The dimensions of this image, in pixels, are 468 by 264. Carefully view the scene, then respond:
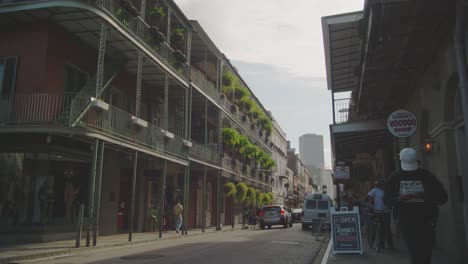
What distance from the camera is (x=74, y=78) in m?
16.7

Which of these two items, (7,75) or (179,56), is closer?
(7,75)

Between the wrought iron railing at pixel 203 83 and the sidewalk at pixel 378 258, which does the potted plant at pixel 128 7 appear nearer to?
the wrought iron railing at pixel 203 83

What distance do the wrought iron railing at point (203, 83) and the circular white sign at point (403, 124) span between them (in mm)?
16267

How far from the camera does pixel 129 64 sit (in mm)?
19922

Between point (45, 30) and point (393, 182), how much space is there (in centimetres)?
1391

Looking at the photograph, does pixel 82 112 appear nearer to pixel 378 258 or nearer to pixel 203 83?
pixel 378 258

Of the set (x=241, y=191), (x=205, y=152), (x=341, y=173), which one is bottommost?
(x=241, y=191)

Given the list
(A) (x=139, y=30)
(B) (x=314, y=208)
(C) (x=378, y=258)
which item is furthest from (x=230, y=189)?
(C) (x=378, y=258)

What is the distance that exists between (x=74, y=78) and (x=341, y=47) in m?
10.4

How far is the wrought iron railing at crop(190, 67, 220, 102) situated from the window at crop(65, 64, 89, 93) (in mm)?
7992

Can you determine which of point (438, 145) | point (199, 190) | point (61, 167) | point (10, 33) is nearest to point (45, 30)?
point (10, 33)

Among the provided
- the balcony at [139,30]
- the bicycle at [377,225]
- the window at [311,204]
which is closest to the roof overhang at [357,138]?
the window at [311,204]

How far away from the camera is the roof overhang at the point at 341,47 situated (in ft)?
47.7

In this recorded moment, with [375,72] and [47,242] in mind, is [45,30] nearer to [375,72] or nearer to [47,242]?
[47,242]
